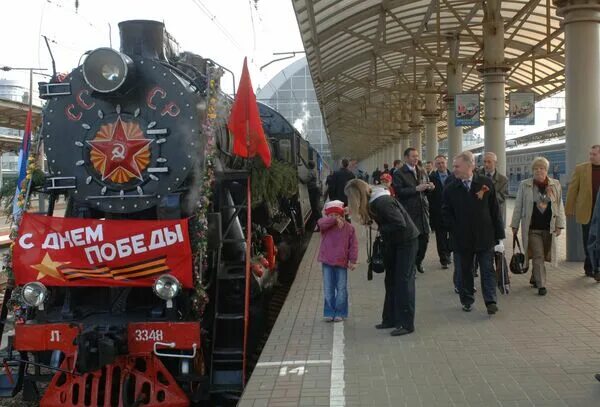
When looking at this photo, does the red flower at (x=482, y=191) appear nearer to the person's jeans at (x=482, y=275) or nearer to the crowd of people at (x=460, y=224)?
the crowd of people at (x=460, y=224)

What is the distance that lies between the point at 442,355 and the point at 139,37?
158 inches

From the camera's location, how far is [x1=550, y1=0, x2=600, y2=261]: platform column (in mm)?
9500

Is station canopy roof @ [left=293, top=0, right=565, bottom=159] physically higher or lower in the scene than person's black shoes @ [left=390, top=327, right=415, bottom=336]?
higher

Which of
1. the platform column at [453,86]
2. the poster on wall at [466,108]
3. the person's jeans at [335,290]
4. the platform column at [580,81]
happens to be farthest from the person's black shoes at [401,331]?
the platform column at [453,86]

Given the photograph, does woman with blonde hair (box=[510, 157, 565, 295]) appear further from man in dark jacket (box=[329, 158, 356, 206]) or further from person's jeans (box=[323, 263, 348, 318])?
man in dark jacket (box=[329, 158, 356, 206])

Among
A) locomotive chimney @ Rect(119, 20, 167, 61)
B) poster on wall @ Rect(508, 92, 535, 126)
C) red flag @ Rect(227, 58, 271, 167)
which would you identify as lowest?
red flag @ Rect(227, 58, 271, 167)

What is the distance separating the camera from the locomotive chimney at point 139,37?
5.90 meters

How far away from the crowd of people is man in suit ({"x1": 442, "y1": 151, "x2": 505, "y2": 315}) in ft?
0.03

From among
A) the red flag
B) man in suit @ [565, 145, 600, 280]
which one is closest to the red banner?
the red flag

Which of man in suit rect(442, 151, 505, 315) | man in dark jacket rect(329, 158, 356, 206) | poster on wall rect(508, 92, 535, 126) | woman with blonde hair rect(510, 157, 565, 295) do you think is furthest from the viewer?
poster on wall rect(508, 92, 535, 126)

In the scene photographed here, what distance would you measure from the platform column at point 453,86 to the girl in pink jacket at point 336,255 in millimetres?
13705

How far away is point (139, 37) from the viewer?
5.91m

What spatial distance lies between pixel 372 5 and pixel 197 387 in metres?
13.2

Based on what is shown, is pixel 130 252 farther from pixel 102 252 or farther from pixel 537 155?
pixel 537 155
